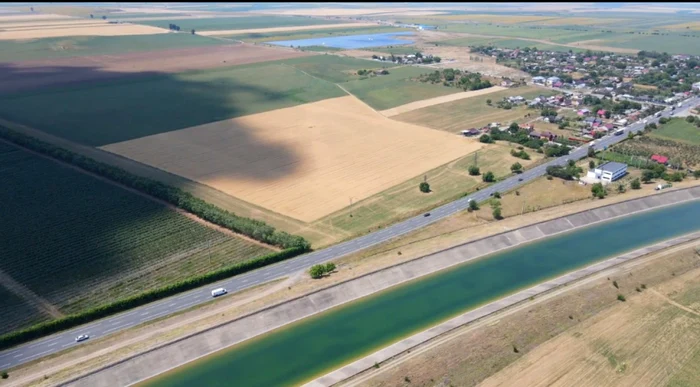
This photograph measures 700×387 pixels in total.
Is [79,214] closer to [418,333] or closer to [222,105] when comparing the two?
[418,333]

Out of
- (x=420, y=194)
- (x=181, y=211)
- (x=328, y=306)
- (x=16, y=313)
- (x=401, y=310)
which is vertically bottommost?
(x=401, y=310)

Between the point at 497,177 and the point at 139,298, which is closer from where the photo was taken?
the point at 139,298

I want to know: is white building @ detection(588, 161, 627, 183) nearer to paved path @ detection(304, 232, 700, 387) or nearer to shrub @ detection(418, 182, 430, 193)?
paved path @ detection(304, 232, 700, 387)

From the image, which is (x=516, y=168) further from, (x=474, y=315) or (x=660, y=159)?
(x=474, y=315)

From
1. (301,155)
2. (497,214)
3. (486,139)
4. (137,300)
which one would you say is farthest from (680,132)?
(137,300)

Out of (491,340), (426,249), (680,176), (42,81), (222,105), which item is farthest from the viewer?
(42,81)

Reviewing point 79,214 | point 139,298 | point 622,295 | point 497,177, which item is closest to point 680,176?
point 497,177
